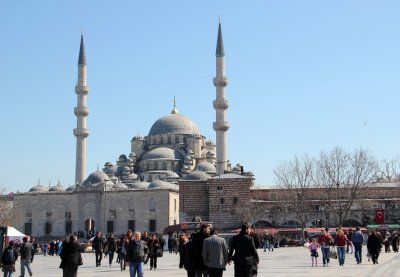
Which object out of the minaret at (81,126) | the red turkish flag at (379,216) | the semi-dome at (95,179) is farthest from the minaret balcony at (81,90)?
the red turkish flag at (379,216)

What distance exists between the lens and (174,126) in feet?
244

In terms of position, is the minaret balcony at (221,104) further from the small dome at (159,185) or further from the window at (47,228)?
the window at (47,228)

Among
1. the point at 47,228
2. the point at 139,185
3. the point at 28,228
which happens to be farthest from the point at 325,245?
the point at 28,228

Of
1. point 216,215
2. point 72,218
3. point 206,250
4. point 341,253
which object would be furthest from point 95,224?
point 206,250

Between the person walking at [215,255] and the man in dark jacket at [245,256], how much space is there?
0.14m

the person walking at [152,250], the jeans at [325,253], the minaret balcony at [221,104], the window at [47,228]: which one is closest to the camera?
the jeans at [325,253]

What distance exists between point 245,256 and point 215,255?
44cm

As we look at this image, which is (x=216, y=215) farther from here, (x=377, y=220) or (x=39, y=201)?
(x=39, y=201)

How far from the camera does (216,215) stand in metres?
54.7

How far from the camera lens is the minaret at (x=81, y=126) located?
201ft

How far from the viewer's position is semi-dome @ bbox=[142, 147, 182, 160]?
228ft

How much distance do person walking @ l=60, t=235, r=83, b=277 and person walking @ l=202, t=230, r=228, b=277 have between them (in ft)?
9.13

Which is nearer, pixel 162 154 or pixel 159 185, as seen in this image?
pixel 159 185

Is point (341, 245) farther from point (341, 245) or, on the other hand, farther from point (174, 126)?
point (174, 126)
